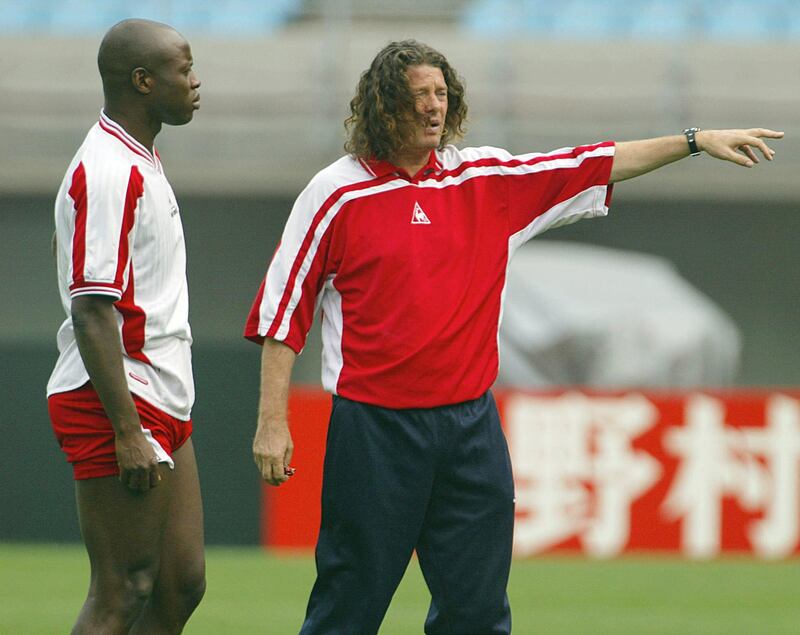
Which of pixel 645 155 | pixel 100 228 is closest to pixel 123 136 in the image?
pixel 100 228

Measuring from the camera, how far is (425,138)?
13.3 ft

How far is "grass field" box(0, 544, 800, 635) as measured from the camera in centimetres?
746

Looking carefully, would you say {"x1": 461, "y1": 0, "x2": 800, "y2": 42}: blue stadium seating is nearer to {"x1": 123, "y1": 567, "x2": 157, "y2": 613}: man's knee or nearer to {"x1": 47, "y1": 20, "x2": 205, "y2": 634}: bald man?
{"x1": 47, "y1": 20, "x2": 205, "y2": 634}: bald man

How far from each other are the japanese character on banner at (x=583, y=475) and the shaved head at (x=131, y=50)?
7044 millimetres

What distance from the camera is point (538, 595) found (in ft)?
28.5

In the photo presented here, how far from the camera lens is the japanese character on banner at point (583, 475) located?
422 inches

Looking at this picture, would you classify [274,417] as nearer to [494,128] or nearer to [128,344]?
[128,344]

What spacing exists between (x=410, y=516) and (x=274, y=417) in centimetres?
46

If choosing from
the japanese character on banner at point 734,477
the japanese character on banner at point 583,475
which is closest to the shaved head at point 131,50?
the japanese character on banner at point 583,475

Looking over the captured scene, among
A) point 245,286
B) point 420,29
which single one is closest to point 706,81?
A: point 420,29

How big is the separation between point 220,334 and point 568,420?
5120 mm

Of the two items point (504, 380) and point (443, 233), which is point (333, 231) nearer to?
point (443, 233)

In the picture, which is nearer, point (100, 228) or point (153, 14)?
point (100, 228)

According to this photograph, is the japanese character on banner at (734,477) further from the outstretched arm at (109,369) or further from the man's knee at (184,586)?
the outstretched arm at (109,369)
